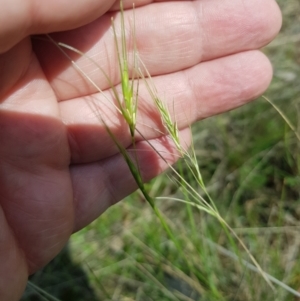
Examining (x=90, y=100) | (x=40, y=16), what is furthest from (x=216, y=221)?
(x=40, y=16)

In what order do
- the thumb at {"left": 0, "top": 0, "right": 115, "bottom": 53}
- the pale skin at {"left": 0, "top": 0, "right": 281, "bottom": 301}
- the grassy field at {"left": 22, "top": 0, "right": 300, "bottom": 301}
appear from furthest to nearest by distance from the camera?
the grassy field at {"left": 22, "top": 0, "right": 300, "bottom": 301} → the pale skin at {"left": 0, "top": 0, "right": 281, "bottom": 301} → the thumb at {"left": 0, "top": 0, "right": 115, "bottom": 53}

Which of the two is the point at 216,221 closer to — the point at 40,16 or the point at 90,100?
the point at 90,100

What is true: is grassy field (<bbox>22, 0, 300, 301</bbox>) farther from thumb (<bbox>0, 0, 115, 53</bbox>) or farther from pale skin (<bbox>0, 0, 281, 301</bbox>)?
thumb (<bbox>0, 0, 115, 53</bbox>)

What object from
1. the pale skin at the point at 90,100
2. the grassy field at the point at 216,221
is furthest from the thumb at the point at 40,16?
the grassy field at the point at 216,221

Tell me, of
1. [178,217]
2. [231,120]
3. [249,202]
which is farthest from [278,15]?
[178,217]

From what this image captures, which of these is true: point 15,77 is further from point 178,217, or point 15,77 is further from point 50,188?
point 178,217

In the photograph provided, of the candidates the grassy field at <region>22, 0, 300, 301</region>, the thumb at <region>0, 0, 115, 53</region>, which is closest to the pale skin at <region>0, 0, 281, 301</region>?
the thumb at <region>0, 0, 115, 53</region>
